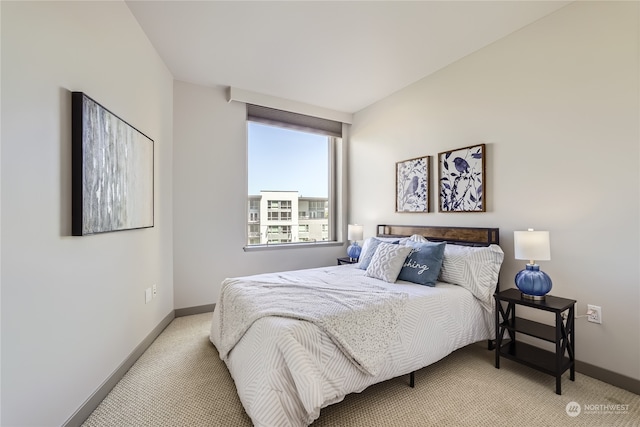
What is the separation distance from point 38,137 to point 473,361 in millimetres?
3135

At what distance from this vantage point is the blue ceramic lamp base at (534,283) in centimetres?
202

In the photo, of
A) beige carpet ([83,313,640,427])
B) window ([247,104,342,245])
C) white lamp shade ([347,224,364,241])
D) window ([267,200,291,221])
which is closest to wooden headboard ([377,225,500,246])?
white lamp shade ([347,224,364,241])

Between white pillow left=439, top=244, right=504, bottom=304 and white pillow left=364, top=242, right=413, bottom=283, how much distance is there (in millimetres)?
375

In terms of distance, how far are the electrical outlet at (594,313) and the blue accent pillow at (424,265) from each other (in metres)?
1.02

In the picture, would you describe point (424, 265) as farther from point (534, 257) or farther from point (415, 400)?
point (415, 400)

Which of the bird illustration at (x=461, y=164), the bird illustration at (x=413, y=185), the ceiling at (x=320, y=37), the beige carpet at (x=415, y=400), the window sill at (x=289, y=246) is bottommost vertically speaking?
the beige carpet at (x=415, y=400)

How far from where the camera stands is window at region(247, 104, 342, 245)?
3.91 metres

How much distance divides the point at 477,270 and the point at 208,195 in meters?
3.01

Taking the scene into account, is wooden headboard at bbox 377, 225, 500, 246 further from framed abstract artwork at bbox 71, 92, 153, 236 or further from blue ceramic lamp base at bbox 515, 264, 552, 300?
framed abstract artwork at bbox 71, 92, 153, 236

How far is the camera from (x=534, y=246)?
6.71ft

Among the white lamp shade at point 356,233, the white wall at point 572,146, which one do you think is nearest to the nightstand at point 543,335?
the white wall at point 572,146

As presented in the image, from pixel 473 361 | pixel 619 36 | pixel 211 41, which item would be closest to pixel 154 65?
pixel 211 41

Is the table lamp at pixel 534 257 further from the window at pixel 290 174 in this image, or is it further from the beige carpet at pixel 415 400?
the window at pixel 290 174

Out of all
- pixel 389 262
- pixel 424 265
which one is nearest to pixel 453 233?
pixel 424 265
